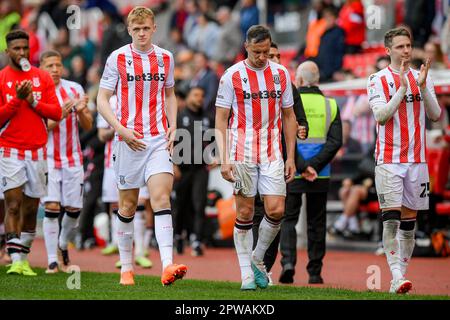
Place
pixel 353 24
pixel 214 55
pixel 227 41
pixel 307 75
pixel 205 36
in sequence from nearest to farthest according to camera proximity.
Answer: pixel 307 75, pixel 353 24, pixel 227 41, pixel 214 55, pixel 205 36

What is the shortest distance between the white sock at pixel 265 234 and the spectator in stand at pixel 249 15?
38.7ft

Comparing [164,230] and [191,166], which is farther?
[191,166]

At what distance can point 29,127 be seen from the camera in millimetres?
11820

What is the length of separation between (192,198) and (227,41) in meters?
6.44

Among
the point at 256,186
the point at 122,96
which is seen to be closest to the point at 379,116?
the point at 256,186

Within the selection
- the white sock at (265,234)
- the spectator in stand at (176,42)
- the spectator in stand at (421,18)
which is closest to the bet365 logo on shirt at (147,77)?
the white sock at (265,234)

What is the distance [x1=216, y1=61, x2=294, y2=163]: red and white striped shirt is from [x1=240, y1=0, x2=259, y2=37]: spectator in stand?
11.7 meters

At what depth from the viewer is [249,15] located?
21.8 meters

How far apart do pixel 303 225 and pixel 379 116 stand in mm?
6459

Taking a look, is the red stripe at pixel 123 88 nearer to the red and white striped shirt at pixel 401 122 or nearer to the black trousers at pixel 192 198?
the red and white striped shirt at pixel 401 122

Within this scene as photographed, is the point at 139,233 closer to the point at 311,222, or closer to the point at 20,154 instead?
the point at 20,154

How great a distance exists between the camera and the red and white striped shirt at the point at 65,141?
41.9ft

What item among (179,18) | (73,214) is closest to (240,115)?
(73,214)

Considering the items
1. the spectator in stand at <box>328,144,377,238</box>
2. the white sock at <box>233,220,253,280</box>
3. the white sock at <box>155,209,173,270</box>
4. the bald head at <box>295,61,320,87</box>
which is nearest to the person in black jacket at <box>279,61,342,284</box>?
the bald head at <box>295,61,320,87</box>
